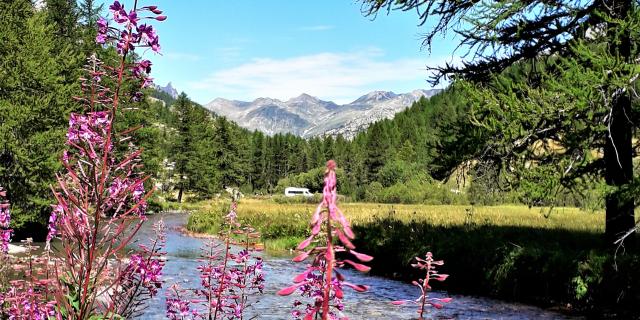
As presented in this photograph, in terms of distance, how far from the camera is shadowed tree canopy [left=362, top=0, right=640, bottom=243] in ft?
34.2

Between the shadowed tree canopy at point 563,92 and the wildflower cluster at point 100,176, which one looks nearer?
the wildflower cluster at point 100,176

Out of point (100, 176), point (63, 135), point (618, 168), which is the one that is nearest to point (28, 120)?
point (63, 135)

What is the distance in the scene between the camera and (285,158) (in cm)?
12219

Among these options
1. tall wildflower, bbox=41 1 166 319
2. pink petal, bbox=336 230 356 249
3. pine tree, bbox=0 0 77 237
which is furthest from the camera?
pine tree, bbox=0 0 77 237

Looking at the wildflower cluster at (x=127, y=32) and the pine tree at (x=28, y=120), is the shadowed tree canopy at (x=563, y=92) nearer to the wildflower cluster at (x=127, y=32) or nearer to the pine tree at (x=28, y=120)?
the wildflower cluster at (x=127, y=32)

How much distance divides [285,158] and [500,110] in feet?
366

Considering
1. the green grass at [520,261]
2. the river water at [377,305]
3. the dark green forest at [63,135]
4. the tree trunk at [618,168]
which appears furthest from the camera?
the tree trunk at [618,168]

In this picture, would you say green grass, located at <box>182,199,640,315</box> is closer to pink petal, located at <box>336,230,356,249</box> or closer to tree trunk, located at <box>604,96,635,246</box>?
tree trunk, located at <box>604,96,635,246</box>

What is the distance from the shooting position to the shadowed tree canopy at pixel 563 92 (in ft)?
34.2

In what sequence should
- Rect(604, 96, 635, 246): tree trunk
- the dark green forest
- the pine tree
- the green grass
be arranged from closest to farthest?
1. the green grass
2. the dark green forest
3. Rect(604, 96, 635, 246): tree trunk
4. the pine tree

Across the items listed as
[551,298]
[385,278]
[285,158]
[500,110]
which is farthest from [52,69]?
[285,158]

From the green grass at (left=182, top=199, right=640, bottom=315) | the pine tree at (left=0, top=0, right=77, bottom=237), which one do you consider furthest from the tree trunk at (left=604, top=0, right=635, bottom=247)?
the pine tree at (left=0, top=0, right=77, bottom=237)

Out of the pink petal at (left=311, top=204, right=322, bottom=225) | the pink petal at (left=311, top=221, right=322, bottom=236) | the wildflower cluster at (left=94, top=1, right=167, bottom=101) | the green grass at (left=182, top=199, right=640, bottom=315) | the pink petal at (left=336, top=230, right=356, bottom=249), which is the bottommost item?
the green grass at (left=182, top=199, right=640, bottom=315)

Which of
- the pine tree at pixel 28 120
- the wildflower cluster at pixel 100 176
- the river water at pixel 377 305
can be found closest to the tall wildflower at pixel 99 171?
the wildflower cluster at pixel 100 176
